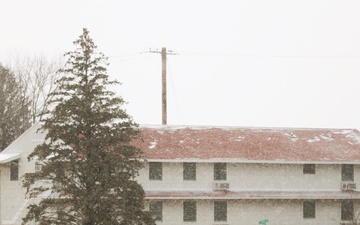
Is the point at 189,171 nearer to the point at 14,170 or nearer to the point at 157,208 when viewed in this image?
the point at 157,208

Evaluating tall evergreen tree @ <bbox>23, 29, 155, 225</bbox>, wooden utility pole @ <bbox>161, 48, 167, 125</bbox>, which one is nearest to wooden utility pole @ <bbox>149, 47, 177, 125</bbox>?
wooden utility pole @ <bbox>161, 48, 167, 125</bbox>

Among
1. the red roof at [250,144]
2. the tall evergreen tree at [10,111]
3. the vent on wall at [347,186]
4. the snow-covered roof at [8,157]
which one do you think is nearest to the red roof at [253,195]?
the vent on wall at [347,186]

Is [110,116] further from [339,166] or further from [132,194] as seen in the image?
[339,166]

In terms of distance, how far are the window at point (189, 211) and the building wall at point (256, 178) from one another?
939 mm

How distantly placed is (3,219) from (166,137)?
11.1 m

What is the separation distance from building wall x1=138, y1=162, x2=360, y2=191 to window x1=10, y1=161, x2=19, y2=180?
7.37m

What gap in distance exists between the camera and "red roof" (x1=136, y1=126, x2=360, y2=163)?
131ft

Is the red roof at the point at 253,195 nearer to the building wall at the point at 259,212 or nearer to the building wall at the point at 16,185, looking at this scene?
the building wall at the point at 259,212

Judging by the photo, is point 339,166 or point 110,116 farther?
point 339,166

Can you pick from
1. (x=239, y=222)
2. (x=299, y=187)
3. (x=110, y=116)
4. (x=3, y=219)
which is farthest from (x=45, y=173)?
(x=299, y=187)

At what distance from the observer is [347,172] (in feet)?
137

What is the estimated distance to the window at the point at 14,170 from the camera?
128 ft

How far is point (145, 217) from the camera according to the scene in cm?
2745

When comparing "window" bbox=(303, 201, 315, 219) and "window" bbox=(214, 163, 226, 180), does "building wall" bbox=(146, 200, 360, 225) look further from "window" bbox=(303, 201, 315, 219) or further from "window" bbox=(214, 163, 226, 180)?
"window" bbox=(214, 163, 226, 180)
